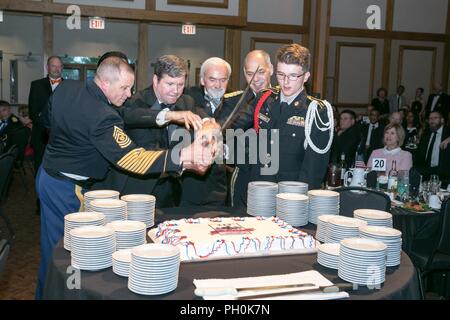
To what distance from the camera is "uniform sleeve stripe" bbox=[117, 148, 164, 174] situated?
2412mm

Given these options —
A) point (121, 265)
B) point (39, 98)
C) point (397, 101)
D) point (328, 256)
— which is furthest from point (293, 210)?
point (397, 101)

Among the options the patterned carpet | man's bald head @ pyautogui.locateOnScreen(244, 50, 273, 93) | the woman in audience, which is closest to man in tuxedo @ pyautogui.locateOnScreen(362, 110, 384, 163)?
the woman in audience

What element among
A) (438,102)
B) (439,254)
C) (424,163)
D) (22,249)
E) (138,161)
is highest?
→ (438,102)

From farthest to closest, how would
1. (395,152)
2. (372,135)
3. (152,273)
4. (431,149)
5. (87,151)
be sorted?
(372,135)
(431,149)
(395,152)
(87,151)
(152,273)

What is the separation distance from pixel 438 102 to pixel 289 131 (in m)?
10.4

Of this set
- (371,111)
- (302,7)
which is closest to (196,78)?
(302,7)

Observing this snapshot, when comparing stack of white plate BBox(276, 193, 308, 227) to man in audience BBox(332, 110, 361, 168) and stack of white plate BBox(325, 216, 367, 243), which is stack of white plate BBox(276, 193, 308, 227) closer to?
stack of white plate BBox(325, 216, 367, 243)

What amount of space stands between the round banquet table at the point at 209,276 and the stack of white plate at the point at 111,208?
0.72 ft

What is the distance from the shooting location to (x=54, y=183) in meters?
2.69

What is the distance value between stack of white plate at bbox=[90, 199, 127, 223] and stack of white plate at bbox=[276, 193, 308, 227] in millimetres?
709

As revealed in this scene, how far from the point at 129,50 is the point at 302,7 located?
405cm

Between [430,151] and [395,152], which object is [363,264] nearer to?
[395,152]

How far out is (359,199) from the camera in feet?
9.83

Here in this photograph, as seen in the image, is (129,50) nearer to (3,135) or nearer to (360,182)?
(3,135)
